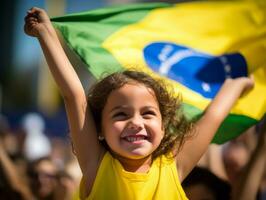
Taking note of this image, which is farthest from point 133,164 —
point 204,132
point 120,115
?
point 204,132

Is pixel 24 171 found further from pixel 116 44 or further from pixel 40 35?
pixel 40 35

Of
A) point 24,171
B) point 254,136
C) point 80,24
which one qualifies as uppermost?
point 80,24

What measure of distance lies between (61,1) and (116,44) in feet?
59.2

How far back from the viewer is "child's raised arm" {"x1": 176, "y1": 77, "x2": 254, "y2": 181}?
3.01 metres

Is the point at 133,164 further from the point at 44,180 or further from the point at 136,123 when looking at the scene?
the point at 44,180

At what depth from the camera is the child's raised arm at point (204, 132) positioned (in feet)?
9.86

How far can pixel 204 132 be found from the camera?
10.2 feet

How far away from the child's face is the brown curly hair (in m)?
0.05

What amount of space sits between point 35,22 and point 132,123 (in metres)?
0.61

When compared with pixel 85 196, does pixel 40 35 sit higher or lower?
higher

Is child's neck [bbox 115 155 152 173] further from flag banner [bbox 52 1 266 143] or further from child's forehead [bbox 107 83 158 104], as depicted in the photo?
flag banner [bbox 52 1 266 143]

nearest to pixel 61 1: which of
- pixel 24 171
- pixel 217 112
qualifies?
pixel 24 171

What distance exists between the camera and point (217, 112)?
10.7ft

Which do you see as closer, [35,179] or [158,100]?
[158,100]
